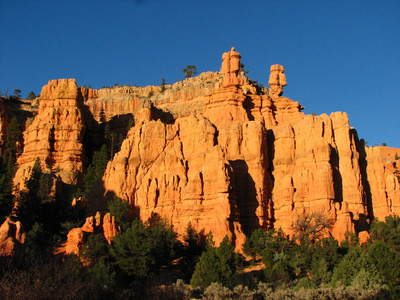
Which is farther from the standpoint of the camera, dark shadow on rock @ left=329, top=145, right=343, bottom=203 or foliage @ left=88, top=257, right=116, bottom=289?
dark shadow on rock @ left=329, top=145, right=343, bottom=203

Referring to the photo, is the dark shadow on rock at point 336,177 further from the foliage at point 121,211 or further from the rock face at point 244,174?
the foliage at point 121,211

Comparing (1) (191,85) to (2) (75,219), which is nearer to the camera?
(2) (75,219)

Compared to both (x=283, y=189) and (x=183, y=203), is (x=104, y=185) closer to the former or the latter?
(x=183, y=203)

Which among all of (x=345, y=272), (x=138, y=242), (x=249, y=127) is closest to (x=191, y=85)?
(x=249, y=127)

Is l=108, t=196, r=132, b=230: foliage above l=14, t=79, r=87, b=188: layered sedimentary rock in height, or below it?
below

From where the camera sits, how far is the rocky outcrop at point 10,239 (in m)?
38.9

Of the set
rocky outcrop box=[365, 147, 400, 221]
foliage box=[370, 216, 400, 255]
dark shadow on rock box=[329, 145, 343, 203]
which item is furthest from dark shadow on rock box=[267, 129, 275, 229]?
rocky outcrop box=[365, 147, 400, 221]

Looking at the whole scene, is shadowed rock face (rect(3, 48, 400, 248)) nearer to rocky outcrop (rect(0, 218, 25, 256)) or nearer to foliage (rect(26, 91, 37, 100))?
rocky outcrop (rect(0, 218, 25, 256))

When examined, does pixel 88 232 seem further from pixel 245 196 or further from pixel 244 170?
pixel 244 170

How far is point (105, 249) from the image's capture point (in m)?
48.8

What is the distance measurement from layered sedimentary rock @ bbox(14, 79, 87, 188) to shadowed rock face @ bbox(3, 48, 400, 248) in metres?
0.61

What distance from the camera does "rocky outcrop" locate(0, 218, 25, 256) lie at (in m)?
38.9

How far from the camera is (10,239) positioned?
39.8 meters

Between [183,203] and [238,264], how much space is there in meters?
9.14
